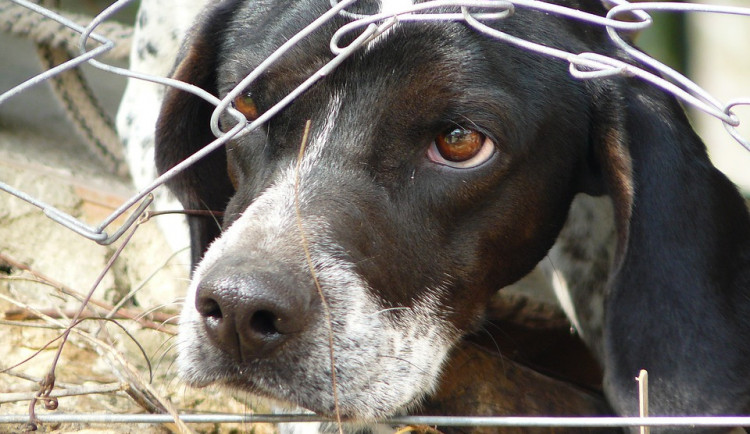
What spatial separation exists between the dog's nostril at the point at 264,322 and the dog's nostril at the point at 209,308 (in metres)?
0.07

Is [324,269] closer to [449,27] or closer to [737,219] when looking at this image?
[449,27]

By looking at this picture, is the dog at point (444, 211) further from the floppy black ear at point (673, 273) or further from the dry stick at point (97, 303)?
the dry stick at point (97, 303)

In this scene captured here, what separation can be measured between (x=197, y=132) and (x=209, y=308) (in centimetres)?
111

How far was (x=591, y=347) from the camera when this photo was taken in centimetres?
302

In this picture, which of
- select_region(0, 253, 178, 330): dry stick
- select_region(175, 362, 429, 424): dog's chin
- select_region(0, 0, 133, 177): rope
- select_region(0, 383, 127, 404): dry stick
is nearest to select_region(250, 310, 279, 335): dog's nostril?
select_region(175, 362, 429, 424): dog's chin

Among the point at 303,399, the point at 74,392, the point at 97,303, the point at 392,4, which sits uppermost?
the point at 392,4

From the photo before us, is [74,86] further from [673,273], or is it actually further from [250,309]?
[673,273]

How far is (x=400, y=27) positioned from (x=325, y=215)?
49 cm

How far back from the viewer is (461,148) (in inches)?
88.0

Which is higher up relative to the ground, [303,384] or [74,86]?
[303,384]

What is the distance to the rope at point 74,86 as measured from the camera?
4371mm

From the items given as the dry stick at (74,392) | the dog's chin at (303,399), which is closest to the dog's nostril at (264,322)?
the dog's chin at (303,399)

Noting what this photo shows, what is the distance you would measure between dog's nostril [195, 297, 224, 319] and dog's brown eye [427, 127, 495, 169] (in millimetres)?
625

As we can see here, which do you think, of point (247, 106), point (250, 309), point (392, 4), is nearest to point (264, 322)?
point (250, 309)
